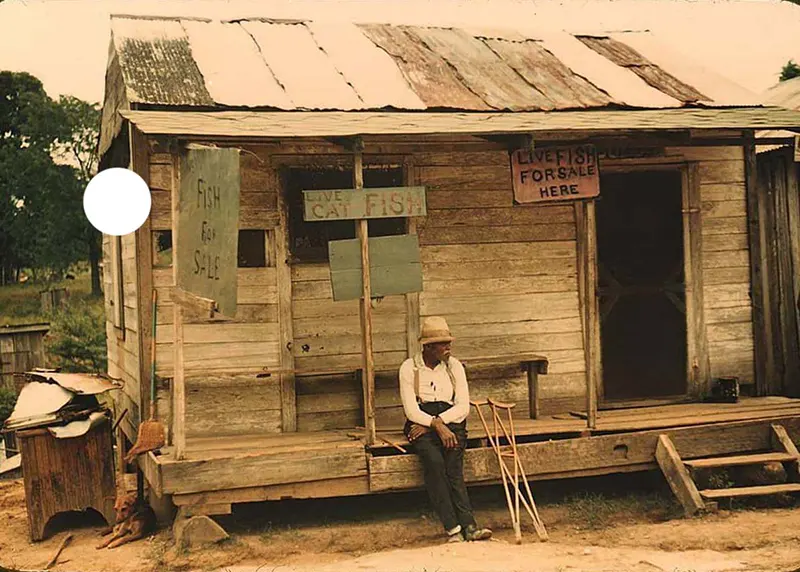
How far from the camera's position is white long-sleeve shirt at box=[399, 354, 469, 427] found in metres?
8.10

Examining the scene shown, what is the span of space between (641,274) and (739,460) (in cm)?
389

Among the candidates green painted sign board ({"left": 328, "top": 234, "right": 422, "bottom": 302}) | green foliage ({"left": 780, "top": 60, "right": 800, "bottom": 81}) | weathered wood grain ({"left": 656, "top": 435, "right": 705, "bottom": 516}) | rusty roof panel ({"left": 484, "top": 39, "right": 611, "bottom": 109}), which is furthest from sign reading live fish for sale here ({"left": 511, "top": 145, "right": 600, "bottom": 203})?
green foliage ({"left": 780, "top": 60, "right": 800, "bottom": 81})

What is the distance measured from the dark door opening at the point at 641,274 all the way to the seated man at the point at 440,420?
3994mm

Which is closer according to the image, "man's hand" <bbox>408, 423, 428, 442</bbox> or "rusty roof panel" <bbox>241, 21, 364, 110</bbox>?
"man's hand" <bbox>408, 423, 428, 442</bbox>

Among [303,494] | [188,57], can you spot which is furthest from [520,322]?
[188,57]

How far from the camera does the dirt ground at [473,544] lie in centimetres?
695

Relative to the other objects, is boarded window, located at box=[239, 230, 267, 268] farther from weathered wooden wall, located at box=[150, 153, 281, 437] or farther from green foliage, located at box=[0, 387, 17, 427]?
green foliage, located at box=[0, 387, 17, 427]

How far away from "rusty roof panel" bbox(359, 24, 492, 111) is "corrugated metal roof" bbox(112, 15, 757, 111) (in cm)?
1

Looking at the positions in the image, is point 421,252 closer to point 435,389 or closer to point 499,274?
point 499,274

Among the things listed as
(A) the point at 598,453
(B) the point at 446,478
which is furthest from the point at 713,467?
(B) the point at 446,478

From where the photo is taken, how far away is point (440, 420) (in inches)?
318

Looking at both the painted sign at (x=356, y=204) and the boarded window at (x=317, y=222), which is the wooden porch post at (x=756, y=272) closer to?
the boarded window at (x=317, y=222)

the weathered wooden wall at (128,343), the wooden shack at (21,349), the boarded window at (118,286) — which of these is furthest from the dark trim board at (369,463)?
the wooden shack at (21,349)

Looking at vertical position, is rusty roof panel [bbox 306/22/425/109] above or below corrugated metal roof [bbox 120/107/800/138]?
above
